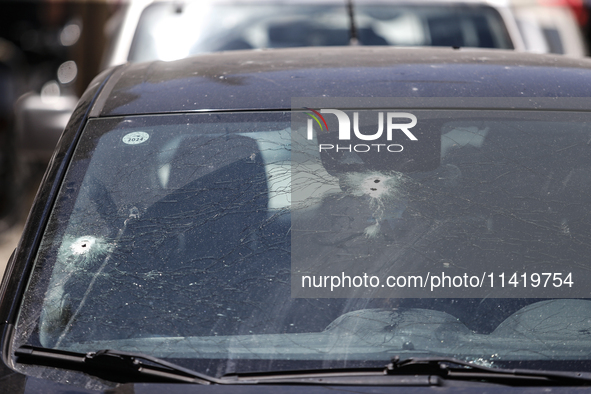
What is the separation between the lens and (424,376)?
1615 mm

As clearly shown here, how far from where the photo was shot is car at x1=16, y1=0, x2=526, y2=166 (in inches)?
155

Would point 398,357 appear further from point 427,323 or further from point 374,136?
point 374,136

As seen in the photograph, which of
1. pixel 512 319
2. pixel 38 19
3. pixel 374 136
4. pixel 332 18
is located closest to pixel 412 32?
pixel 332 18

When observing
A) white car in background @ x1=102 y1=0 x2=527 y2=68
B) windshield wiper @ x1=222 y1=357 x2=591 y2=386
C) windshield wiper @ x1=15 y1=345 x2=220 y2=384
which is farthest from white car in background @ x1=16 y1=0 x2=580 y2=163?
windshield wiper @ x1=222 y1=357 x2=591 y2=386

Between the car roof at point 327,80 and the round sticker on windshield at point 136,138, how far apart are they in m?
0.06

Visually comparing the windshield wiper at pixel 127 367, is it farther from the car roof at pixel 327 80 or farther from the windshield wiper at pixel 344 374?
the car roof at pixel 327 80

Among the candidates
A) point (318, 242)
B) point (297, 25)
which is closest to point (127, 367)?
point (318, 242)

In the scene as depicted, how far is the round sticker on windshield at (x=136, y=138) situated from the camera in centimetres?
207

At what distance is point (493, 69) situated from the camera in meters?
2.24

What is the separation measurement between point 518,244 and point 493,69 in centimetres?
58

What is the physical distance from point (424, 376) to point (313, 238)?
1.52 ft

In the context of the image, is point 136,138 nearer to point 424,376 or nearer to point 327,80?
point 327,80

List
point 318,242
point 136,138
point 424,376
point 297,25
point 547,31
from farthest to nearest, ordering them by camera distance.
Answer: point 547,31 < point 297,25 < point 136,138 < point 318,242 < point 424,376

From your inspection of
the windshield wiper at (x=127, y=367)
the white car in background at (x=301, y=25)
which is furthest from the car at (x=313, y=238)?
the white car in background at (x=301, y=25)
